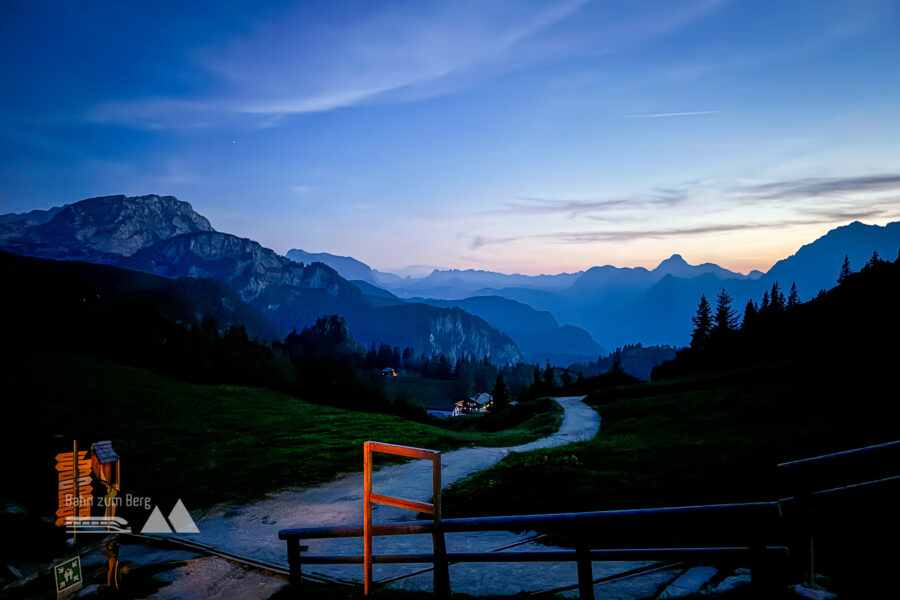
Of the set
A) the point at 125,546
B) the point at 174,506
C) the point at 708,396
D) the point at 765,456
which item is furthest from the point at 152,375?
the point at 765,456

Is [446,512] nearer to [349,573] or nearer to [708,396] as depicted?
[349,573]

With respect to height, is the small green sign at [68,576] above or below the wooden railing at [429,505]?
below

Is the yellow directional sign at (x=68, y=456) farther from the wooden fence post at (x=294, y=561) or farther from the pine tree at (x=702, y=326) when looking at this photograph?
the pine tree at (x=702, y=326)

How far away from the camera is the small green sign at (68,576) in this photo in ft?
29.6

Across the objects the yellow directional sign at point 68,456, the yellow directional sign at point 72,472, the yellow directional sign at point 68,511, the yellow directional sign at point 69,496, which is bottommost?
the yellow directional sign at point 68,511

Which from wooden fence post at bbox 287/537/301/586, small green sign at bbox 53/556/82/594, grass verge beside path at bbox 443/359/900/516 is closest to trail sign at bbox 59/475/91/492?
small green sign at bbox 53/556/82/594

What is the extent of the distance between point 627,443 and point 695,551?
17303mm

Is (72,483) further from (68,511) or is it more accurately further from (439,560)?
(439,560)

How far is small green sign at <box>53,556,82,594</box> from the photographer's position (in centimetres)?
902

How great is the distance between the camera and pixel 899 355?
27.4m

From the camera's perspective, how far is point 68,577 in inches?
364

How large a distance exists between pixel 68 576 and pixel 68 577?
0.02 meters

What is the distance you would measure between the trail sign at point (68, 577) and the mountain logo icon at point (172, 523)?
390cm

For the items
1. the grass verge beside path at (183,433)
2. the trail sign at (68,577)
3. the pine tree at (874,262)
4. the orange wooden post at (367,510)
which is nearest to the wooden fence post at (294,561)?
the orange wooden post at (367,510)
